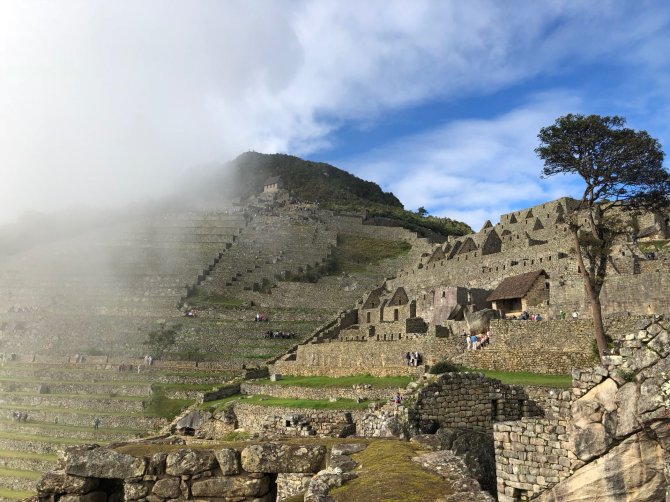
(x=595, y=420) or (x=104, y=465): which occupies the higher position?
(x=595, y=420)

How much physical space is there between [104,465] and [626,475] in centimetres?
609

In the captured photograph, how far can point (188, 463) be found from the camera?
6.59 metres

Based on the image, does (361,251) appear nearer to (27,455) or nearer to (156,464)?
(27,455)

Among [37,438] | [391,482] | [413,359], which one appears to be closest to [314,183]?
[37,438]

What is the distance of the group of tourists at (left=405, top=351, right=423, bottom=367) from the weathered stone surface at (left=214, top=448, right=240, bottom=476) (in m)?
19.2

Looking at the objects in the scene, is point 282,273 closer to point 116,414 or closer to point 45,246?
point 116,414

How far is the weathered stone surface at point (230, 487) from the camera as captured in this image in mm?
6465

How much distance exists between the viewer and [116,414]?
3194 cm

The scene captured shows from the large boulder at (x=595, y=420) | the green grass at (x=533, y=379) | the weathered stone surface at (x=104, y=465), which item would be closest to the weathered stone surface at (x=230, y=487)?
the weathered stone surface at (x=104, y=465)

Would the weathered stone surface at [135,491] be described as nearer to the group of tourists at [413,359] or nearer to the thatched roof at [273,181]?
the group of tourists at [413,359]

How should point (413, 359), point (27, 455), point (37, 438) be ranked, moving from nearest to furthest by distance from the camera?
point (413, 359), point (27, 455), point (37, 438)

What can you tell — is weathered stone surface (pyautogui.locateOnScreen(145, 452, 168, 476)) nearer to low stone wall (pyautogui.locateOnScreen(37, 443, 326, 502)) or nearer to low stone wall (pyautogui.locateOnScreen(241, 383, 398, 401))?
low stone wall (pyautogui.locateOnScreen(37, 443, 326, 502))

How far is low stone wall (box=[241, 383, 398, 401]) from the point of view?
2177cm

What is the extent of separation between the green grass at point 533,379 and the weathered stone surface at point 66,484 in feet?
37.2
